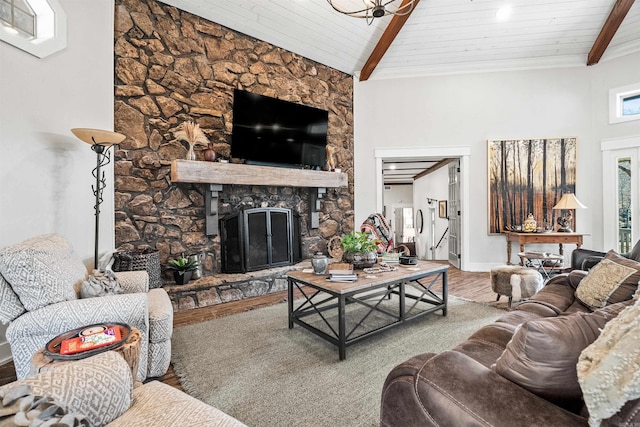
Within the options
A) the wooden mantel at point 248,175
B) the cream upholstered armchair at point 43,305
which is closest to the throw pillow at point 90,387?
the cream upholstered armchair at point 43,305

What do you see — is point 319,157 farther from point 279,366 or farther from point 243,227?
point 279,366

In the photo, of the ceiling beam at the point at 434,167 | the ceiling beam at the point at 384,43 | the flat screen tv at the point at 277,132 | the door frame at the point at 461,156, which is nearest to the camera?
the flat screen tv at the point at 277,132

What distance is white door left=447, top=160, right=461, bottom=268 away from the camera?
568cm

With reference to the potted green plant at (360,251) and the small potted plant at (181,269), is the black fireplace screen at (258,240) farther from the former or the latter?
the potted green plant at (360,251)

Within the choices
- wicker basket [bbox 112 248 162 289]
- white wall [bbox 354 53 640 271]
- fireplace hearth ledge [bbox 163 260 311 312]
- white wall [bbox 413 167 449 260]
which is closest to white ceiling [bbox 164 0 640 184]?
white wall [bbox 354 53 640 271]

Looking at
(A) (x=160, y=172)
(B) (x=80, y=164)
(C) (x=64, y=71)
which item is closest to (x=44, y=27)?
(C) (x=64, y=71)

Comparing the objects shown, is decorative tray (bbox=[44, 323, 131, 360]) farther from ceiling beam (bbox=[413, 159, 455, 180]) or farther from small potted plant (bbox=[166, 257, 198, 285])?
ceiling beam (bbox=[413, 159, 455, 180])

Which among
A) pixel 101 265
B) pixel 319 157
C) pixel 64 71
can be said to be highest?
pixel 64 71

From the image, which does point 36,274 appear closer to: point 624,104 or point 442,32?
point 442,32

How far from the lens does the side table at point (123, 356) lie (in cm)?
134

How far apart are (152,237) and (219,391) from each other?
7.62 ft

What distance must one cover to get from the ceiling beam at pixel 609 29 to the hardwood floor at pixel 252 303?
12.6 feet

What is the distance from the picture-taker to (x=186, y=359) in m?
2.28

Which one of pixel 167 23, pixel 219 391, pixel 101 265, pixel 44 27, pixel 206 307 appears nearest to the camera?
pixel 219 391
